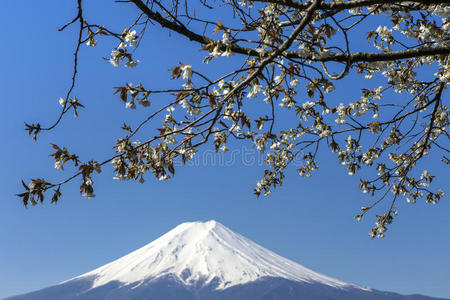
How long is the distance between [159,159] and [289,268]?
481 feet

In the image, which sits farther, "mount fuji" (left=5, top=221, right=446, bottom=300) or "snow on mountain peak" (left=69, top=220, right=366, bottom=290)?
"snow on mountain peak" (left=69, top=220, right=366, bottom=290)

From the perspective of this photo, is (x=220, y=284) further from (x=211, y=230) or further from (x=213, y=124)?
A: (x=213, y=124)

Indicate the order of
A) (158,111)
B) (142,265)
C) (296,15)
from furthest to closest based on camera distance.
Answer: (142,265)
(296,15)
(158,111)

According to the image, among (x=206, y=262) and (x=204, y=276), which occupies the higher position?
(x=206, y=262)

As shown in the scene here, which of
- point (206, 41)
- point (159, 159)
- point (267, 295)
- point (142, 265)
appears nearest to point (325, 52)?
point (206, 41)

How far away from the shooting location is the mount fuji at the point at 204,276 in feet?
437

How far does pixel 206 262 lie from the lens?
143750 millimetres

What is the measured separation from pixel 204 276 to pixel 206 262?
5.50 metres

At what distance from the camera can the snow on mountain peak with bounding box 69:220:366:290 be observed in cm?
13650

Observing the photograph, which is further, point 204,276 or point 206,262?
point 206,262

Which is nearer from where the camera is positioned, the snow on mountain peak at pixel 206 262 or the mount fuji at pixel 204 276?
the mount fuji at pixel 204 276

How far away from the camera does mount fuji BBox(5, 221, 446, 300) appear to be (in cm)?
13325

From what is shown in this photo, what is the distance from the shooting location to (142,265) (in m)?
146

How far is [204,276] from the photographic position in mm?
142750
